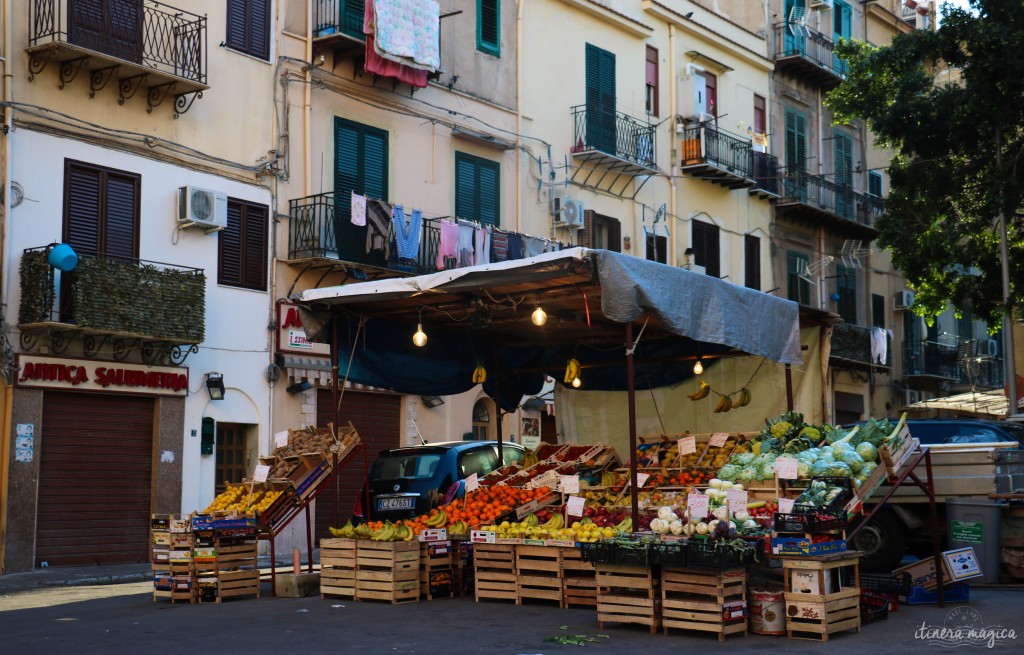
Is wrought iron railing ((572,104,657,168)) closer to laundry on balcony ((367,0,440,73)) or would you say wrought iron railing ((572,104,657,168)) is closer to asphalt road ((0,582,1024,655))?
laundry on balcony ((367,0,440,73))

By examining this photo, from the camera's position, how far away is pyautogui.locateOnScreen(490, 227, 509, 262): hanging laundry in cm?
2476

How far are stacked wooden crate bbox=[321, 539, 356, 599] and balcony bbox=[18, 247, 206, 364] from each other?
22.8 ft

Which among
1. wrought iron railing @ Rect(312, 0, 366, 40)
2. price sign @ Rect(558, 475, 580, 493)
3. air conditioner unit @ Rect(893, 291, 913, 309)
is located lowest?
price sign @ Rect(558, 475, 580, 493)

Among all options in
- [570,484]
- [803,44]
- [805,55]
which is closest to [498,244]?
[570,484]

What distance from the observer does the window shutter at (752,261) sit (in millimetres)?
32875

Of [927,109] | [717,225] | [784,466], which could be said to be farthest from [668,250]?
[784,466]

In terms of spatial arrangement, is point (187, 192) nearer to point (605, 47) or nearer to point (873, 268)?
point (605, 47)

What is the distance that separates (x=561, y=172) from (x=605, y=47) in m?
3.54

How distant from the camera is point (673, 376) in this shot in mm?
16672

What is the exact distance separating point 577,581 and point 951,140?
649 inches

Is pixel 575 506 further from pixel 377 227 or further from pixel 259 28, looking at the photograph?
pixel 259 28

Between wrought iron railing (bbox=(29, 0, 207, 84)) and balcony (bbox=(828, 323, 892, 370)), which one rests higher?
wrought iron railing (bbox=(29, 0, 207, 84))

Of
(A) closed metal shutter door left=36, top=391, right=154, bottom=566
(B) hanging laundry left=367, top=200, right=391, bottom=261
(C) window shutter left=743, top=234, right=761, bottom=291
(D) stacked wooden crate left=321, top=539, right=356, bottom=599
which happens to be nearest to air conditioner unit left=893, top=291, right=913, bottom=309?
(C) window shutter left=743, top=234, right=761, bottom=291

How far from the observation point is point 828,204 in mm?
35750
